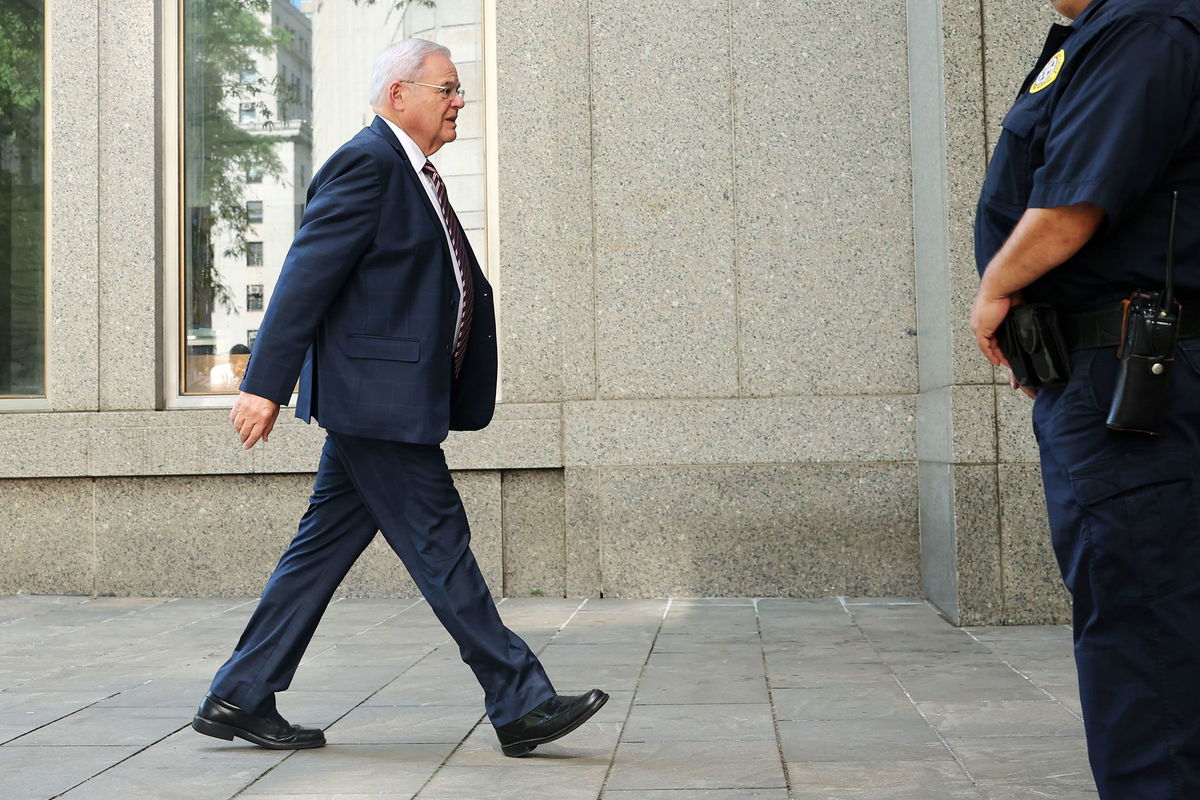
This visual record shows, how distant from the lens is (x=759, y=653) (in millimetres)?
5324

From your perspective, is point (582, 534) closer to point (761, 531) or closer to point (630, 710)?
point (761, 531)

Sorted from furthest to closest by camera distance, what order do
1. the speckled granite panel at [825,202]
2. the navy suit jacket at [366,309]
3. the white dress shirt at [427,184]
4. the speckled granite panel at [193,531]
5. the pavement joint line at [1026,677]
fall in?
the speckled granite panel at [193,531] → the speckled granite panel at [825,202] → the pavement joint line at [1026,677] → the white dress shirt at [427,184] → the navy suit jacket at [366,309]

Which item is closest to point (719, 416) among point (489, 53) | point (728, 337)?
point (728, 337)

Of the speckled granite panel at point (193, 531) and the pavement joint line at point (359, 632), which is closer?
the pavement joint line at point (359, 632)

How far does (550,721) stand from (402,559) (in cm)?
64

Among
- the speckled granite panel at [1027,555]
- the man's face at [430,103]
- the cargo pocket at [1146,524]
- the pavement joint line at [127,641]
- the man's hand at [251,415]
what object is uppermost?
the man's face at [430,103]

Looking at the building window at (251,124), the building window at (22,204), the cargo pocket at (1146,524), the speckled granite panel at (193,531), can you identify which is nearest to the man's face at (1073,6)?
the cargo pocket at (1146,524)

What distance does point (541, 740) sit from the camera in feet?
12.1

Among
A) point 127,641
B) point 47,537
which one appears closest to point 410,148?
point 127,641

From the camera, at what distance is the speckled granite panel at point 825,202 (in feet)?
22.7

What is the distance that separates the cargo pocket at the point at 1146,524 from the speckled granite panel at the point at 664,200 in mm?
4521

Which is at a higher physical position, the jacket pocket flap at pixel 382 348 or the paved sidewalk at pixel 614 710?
the jacket pocket flap at pixel 382 348

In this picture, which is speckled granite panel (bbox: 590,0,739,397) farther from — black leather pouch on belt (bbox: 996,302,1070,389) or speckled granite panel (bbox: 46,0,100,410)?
black leather pouch on belt (bbox: 996,302,1070,389)

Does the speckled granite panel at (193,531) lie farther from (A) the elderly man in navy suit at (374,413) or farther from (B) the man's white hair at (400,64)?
(B) the man's white hair at (400,64)
